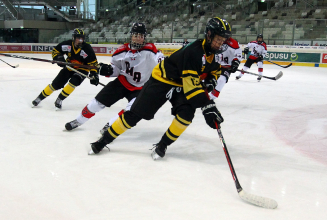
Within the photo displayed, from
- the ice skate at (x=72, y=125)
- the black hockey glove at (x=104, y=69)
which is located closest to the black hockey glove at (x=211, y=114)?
the black hockey glove at (x=104, y=69)

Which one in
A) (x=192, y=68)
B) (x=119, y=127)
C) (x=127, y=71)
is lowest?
(x=119, y=127)

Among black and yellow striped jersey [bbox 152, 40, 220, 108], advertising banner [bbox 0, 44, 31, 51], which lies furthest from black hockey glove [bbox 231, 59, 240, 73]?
advertising banner [bbox 0, 44, 31, 51]

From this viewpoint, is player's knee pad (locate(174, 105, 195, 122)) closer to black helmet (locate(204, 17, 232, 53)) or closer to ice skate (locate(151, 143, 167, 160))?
ice skate (locate(151, 143, 167, 160))

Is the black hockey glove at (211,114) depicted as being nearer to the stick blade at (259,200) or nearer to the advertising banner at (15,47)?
the stick blade at (259,200)

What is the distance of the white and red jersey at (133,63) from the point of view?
3262mm

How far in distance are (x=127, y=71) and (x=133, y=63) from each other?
105 millimetres

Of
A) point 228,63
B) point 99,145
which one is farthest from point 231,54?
point 99,145

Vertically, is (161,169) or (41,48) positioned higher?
(41,48)

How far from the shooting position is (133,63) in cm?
329

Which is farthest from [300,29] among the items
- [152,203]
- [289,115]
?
[152,203]

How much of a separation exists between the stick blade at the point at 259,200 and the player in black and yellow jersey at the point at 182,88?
0.60 meters

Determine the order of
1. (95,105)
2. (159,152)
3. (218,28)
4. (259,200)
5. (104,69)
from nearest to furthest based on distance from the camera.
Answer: (259,200), (218,28), (159,152), (104,69), (95,105)

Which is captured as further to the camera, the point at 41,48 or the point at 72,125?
the point at 41,48

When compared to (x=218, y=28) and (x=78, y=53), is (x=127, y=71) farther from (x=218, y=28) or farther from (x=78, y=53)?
(x=78, y=53)
